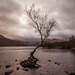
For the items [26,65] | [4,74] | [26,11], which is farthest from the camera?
[26,11]

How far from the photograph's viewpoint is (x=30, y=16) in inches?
1419

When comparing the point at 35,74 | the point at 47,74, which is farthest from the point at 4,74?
the point at 47,74

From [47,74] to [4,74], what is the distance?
12.1 meters

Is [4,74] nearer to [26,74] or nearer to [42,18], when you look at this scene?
[26,74]

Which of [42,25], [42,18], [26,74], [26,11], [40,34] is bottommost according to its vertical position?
[26,74]

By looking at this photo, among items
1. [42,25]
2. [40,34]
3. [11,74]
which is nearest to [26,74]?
[11,74]

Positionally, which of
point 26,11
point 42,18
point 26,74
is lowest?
point 26,74

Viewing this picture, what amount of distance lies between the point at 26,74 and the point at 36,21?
2248 centimetres

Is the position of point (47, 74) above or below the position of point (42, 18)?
below

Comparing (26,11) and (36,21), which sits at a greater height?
(26,11)

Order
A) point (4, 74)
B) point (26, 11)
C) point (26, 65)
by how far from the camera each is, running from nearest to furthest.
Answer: point (4, 74)
point (26, 65)
point (26, 11)

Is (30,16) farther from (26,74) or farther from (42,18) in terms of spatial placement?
(26,74)

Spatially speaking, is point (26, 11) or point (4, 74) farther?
point (26, 11)

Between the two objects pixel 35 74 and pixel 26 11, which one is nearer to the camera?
pixel 35 74
